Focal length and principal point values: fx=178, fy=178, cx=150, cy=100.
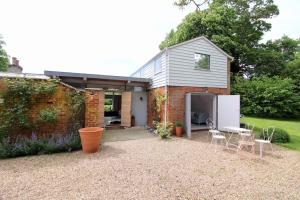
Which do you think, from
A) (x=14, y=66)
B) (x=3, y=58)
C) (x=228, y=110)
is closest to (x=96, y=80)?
(x=228, y=110)

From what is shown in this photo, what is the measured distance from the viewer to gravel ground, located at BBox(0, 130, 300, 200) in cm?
366

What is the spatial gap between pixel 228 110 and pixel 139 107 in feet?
19.2

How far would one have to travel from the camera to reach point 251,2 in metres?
22.5

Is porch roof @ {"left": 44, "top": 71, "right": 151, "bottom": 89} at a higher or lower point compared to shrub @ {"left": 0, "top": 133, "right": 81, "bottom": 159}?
higher

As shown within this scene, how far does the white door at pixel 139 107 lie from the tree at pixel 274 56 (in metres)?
16.4

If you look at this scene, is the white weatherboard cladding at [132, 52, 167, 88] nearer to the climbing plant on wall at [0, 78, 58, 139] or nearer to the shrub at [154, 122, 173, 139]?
the shrub at [154, 122, 173, 139]

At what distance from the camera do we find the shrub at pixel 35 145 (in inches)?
228

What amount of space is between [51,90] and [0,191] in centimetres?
402

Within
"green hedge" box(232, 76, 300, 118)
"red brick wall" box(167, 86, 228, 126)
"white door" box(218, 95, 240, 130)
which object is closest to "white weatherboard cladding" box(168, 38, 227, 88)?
"red brick wall" box(167, 86, 228, 126)

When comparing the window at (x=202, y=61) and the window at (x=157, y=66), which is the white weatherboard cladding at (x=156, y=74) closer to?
the window at (x=157, y=66)

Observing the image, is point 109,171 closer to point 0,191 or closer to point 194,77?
point 0,191

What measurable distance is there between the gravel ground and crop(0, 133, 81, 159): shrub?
0.33 meters

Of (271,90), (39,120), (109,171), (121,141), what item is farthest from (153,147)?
(271,90)

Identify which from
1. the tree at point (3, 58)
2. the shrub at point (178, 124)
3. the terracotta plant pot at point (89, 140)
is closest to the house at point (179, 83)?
the shrub at point (178, 124)
